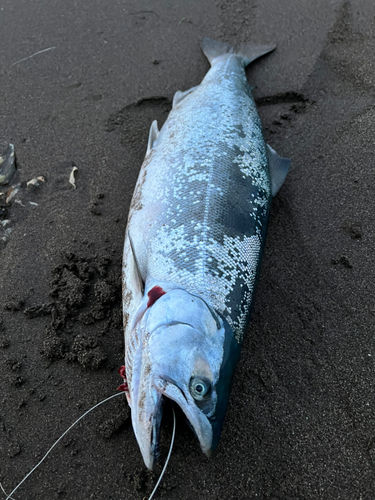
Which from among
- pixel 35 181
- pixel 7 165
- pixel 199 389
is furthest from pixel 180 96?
pixel 199 389

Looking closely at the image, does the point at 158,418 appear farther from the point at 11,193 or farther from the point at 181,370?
the point at 11,193

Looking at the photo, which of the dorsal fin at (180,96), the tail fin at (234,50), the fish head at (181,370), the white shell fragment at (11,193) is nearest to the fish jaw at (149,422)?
the fish head at (181,370)

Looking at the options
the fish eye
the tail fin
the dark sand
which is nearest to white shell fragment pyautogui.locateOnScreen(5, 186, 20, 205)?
the dark sand

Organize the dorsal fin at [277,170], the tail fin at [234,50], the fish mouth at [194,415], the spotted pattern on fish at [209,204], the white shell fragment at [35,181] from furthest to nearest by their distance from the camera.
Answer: the tail fin at [234,50], the white shell fragment at [35,181], the dorsal fin at [277,170], the spotted pattern on fish at [209,204], the fish mouth at [194,415]

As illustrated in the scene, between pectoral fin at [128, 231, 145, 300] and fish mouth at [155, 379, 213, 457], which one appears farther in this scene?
pectoral fin at [128, 231, 145, 300]

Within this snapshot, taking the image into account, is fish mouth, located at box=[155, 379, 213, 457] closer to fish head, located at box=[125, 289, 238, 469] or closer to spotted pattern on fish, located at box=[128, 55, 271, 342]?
fish head, located at box=[125, 289, 238, 469]

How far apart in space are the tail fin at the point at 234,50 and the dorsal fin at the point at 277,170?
168 centimetres

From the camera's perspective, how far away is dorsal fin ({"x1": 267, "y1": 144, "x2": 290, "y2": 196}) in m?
3.15

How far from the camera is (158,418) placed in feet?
6.26

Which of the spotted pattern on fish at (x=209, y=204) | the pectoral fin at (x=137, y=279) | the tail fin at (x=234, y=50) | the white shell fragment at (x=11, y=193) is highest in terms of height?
the tail fin at (x=234, y=50)

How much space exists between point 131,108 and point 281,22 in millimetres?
2347

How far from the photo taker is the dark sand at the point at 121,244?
2.19 meters

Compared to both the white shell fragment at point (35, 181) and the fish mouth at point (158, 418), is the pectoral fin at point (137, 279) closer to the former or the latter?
the fish mouth at point (158, 418)

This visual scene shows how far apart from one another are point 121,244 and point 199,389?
4.79 ft
